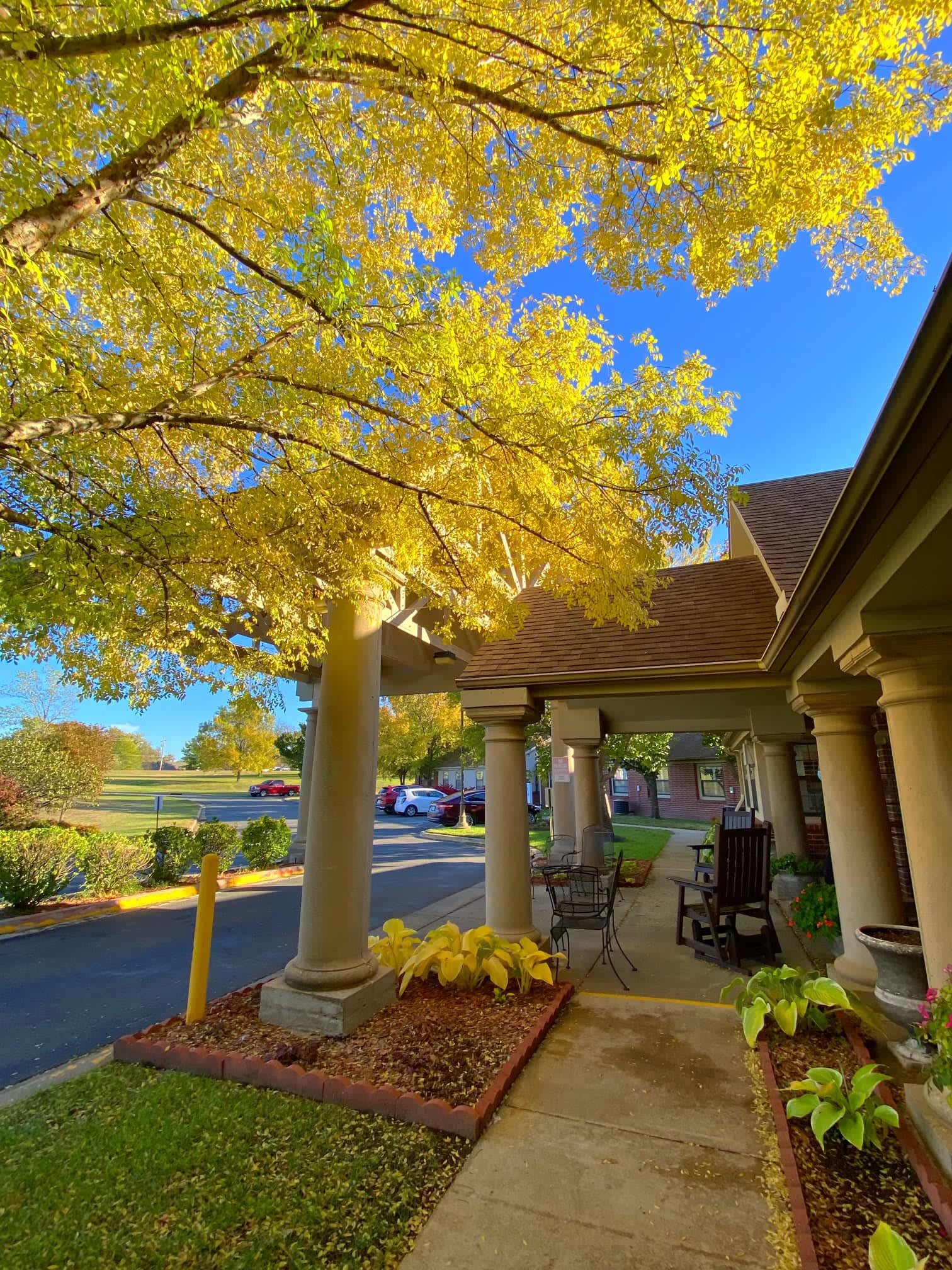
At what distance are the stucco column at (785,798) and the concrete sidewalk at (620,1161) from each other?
528 cm

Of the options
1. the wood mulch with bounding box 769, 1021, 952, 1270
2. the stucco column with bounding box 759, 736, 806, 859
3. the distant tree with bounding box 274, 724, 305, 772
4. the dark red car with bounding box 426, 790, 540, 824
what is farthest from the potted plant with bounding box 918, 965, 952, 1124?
the distant tree with bounding box 274, 724, 305, 772

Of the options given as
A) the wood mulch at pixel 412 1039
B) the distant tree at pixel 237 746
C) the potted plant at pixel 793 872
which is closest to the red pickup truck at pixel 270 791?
the distant tree at pixel 237 746

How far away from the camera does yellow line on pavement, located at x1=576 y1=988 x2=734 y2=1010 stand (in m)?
4.48

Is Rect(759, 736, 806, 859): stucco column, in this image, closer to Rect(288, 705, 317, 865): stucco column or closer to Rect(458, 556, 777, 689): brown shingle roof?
Rect(458, 556, 777, 689): brown shingle roof

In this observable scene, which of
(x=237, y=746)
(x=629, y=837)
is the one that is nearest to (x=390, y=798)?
(x=237, y=746)

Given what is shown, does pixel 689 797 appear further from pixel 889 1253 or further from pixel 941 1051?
pixel 889 1253

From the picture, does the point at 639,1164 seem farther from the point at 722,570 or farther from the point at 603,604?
the point at 722,570

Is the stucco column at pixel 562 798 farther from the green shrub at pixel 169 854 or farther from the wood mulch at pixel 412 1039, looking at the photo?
the green shrub at pixel 169 854

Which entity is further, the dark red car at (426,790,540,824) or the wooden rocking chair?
the dark red car at (426,790,540,824)

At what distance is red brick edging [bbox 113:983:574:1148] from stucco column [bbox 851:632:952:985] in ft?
7.87

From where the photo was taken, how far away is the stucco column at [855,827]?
4.46m

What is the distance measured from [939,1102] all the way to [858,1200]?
25.1 inches

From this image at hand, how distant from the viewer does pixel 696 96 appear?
2697 mm

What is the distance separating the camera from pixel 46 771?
12734 millimetres
